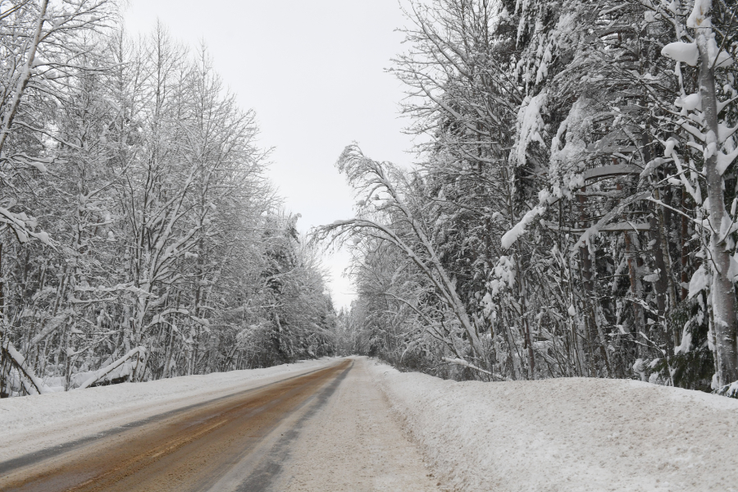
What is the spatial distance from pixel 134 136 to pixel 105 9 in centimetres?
664

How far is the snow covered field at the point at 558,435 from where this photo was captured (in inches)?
105

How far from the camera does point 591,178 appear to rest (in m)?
7.34

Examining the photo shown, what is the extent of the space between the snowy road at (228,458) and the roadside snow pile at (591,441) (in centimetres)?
60

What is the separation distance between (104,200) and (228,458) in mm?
13310

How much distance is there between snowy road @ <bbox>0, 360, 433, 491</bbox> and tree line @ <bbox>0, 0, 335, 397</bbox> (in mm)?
5537

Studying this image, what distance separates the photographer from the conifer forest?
5.19 metres

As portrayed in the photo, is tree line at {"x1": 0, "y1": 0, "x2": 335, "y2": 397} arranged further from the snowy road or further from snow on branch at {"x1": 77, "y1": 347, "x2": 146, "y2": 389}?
the snowy road

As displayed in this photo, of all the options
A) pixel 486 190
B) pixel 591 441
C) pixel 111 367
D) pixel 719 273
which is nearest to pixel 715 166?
pixel 719 273

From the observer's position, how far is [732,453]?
2516 millimetres

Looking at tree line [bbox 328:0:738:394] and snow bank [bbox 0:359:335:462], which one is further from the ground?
tree line [bbox 328:0:738:394]

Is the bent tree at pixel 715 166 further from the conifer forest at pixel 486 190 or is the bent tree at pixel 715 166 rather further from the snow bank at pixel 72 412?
the snow bank at pixel 72 412

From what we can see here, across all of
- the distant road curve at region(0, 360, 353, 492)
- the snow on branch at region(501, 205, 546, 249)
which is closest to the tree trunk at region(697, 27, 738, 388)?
the snow on branch at region(501, 205, 546, 249)

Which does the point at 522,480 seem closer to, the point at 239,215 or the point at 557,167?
the point at 557,167

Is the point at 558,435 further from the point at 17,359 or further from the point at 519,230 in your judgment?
the point at 17,359
